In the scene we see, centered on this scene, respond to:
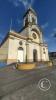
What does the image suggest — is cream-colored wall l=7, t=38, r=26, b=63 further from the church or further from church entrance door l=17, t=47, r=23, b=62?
church entrance door l=17, t=47, r=23, b=62

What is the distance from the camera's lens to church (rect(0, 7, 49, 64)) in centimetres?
1823

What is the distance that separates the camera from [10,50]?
17906mm

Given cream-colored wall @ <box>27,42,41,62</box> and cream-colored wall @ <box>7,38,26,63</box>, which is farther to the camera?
cream-colored wall @ <box>27,42,41,62</box>

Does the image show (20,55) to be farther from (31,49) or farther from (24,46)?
(31,49)

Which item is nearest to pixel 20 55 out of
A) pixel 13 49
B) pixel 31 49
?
pixel 13 49

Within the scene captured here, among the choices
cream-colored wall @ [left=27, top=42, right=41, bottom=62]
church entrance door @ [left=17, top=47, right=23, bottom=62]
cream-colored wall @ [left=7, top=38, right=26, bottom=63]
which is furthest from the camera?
cream-colored wall @ [left=27, top=42, right=41, bottom=62]

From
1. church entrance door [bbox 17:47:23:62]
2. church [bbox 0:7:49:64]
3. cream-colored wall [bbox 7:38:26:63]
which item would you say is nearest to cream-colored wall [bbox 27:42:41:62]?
church [bbox 0:7:49:64]

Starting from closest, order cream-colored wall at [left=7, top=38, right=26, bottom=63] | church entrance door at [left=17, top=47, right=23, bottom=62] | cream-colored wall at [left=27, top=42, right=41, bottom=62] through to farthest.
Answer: cream-colored wall at [left=7, top=38, right=26, bottom=63]
church entrance door at [left=17, top=47, right=23, bottom=62]
cream-colored wall at [left=27, top=42, right=41, bottom=62]

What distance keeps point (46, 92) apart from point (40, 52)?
2197 centimetres

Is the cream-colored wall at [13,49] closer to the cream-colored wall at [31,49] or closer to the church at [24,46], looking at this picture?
the church at [24,46]

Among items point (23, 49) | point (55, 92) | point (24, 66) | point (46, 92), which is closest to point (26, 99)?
point (46, 92)

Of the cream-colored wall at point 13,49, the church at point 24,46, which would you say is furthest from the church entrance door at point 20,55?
the cream-colored wall at point 13,49

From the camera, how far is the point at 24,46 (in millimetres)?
21156

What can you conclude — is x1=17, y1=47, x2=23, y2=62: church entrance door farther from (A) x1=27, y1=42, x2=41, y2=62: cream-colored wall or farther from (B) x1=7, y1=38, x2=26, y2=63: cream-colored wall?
(A) x1=27, y1=42, x2=41, y2=62: cream-colored wall
